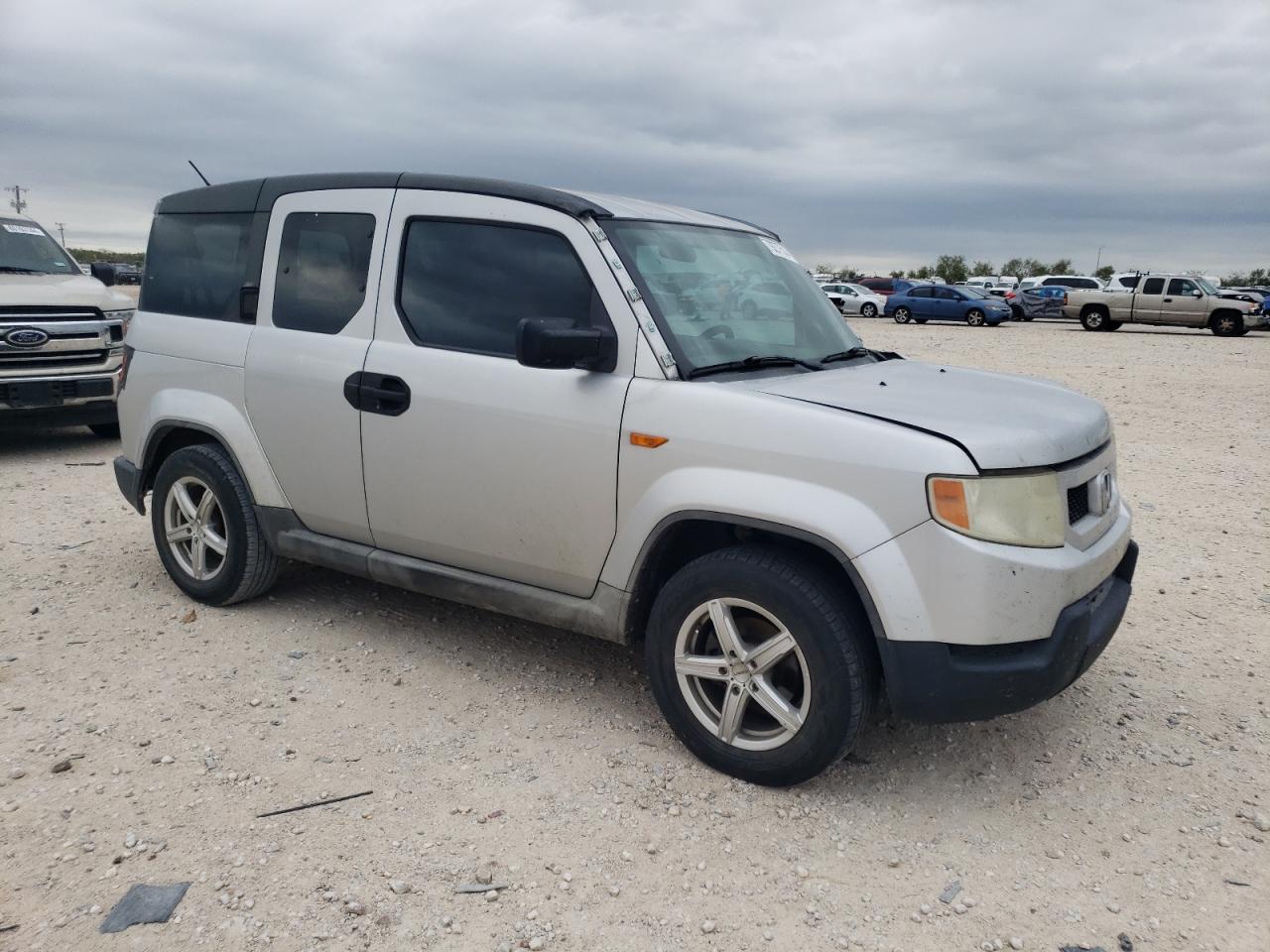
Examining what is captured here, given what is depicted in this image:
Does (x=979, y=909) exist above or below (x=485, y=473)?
below

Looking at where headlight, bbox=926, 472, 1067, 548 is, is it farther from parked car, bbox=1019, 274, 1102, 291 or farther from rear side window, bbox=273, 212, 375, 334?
parked car, bbox=1019, 274, 1102, 291

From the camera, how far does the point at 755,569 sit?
314cm

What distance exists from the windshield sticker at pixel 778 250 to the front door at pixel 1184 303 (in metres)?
26.1

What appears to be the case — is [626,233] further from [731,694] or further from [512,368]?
[731,694]

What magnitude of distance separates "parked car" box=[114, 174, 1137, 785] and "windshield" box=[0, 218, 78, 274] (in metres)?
5.43

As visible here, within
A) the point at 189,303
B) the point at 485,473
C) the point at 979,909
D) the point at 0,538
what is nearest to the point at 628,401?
the point at 485,473

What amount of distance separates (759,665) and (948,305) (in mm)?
30671

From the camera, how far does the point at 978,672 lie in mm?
2906

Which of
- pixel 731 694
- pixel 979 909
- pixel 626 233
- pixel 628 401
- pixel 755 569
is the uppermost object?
pixel 626 233

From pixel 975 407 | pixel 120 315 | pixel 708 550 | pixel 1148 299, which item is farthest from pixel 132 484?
pixel 1148 299

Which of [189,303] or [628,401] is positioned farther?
[189,303]

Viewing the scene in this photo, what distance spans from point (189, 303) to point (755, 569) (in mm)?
3226

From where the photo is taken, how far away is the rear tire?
90.3ft

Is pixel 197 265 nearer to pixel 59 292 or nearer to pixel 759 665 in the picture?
pixel 759 665
